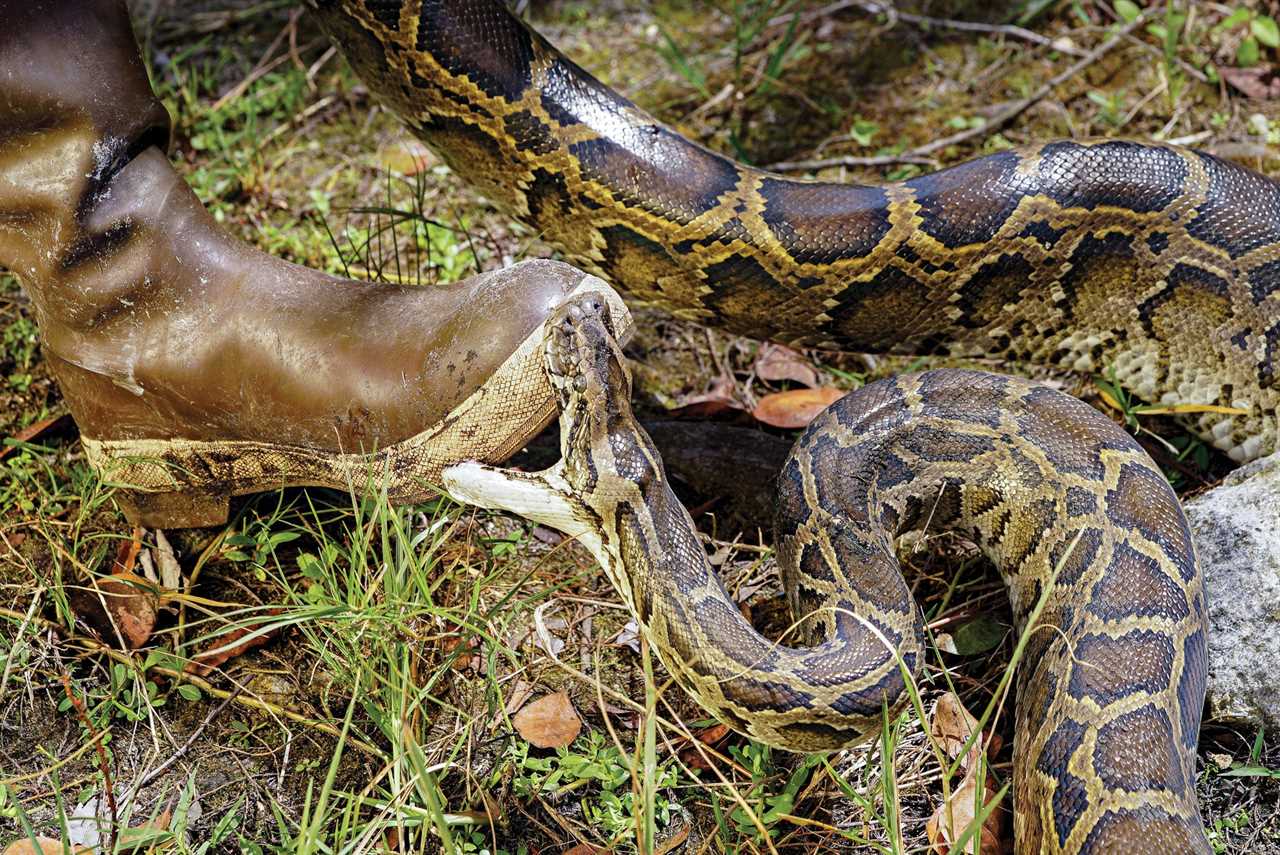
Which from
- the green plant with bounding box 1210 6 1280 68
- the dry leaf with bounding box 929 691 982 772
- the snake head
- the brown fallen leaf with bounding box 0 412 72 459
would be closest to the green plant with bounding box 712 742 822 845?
the dry leaf with bounding box 929 691 982 772

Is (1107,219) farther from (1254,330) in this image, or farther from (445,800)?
(445,800)

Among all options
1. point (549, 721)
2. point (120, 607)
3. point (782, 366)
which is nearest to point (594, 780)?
point (549, 721)

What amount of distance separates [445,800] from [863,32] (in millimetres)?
5427

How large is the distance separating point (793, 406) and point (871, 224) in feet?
3.06

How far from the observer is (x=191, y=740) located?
4.05m

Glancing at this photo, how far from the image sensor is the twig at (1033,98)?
6398mm

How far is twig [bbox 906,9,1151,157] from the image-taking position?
640cm

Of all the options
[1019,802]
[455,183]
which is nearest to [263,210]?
[455,183]

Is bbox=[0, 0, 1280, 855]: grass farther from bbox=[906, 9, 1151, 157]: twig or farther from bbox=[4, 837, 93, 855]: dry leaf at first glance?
bbox=[906, 9, 1151, 157]: twig

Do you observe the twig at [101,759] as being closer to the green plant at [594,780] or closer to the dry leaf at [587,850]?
the green plant at [594,780]

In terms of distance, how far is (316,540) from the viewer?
15.2 ft

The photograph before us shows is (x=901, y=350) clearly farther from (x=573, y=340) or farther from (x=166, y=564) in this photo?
(x=166, y=564)

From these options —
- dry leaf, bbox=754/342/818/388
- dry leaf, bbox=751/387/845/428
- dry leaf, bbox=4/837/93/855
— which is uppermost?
dry leaf, bbox=754/342/818/388

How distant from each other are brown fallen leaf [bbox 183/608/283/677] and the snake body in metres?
2.17
